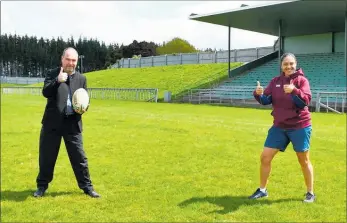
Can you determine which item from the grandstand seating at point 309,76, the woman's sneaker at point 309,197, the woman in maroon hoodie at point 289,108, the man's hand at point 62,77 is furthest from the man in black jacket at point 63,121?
the grandstand seating at point 309,76

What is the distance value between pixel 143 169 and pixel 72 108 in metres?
2.52

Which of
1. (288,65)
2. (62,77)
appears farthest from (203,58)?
(62,77)

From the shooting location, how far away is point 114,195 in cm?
606

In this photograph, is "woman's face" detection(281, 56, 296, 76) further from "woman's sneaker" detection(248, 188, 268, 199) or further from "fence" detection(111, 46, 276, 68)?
"fence" detection(111, 46, 276, 68)

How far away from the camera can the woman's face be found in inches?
209

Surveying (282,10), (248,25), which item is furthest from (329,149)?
(248,25)

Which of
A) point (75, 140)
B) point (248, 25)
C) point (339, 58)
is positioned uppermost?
point (248, 25)

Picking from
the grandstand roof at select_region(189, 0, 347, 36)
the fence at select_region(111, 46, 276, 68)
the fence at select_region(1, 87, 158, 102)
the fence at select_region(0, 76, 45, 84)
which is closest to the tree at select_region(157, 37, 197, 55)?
the fence at select_region(111, 46, 276, 68)

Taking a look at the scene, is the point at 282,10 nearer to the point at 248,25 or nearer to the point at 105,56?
the point at 248,25

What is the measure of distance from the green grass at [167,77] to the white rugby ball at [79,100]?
28123 millimetres

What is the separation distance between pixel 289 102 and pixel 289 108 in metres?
0.09

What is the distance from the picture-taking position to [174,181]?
690 cm

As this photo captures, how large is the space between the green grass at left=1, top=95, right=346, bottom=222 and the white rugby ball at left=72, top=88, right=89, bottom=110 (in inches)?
50.3

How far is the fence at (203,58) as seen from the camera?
43.8m
